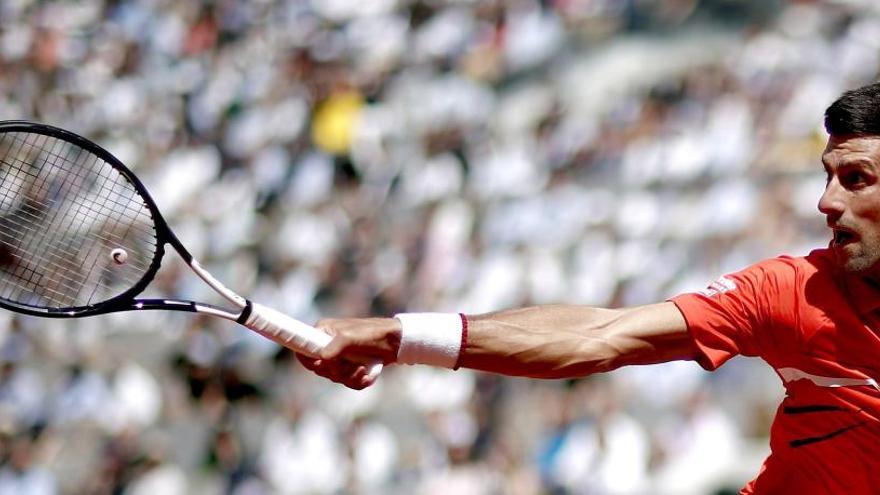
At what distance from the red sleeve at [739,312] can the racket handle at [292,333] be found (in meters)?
0.90

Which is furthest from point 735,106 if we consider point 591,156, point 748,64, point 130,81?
point 130,81

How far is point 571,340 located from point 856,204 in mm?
864

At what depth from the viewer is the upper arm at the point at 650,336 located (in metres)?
4.01

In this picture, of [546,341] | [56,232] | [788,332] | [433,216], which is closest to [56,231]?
[56,232]

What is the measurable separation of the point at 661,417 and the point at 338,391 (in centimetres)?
251

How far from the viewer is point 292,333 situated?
3.99 metres

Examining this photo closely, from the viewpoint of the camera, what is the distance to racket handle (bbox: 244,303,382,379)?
3.92 meters

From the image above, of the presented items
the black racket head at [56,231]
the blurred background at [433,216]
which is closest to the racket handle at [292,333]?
the black racket head at [56,231]

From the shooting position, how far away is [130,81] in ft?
46.5

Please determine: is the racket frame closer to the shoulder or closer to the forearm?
the forearm

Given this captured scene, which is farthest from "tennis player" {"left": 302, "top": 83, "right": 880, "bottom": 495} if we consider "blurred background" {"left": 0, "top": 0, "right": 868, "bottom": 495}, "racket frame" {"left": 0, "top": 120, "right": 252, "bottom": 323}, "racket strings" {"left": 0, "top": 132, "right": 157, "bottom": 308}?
"blurred background" {"left": 0, "top": 0, "right": 868, "bottom": 495}

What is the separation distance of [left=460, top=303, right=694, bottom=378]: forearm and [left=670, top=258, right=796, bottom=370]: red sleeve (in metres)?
0.04

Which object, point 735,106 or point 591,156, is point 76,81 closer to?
point 591,156

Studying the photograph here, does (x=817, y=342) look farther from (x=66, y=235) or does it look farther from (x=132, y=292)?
(x=66, y=235)
